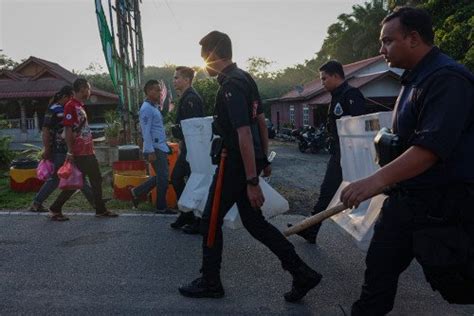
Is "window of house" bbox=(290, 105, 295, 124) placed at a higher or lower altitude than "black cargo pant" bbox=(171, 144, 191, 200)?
higher

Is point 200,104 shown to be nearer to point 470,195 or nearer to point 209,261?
point 209,261

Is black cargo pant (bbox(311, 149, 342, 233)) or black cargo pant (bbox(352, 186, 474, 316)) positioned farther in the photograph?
black cargo pant (bbox(311, 149, 342, 233))

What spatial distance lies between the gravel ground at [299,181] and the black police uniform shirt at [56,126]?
3.26 metres

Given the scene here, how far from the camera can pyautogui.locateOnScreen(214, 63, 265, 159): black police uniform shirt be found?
3.39 metres

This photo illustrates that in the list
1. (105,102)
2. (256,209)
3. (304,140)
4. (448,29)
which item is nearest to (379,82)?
(448,29)

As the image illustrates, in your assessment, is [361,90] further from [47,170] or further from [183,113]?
[47,170]

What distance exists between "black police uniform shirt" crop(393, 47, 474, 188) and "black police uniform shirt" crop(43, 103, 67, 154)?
5118 millimetres

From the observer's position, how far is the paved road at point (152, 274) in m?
3.56

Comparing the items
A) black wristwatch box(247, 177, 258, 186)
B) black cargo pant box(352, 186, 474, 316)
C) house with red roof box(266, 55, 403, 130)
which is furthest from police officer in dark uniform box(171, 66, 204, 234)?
house with red roof box(266, 55, 403, 130)

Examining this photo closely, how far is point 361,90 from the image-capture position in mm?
25781

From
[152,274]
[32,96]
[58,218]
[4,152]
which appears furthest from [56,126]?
[32,96]

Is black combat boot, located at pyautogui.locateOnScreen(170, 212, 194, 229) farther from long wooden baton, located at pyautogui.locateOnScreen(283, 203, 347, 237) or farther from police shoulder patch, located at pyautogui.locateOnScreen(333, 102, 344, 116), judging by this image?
long wooden baton, located at pyautogui.locateOnScreen(283, 203, 347, 237)

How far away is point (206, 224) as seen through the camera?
12.1ft

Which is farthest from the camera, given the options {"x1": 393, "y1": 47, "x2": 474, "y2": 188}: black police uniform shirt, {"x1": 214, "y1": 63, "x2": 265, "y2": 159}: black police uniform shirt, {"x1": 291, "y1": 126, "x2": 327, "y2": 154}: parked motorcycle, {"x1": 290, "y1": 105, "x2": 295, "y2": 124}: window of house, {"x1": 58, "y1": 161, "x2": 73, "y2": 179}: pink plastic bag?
{"x1": 290, "y1": 105, "x2": 295, "y2": 124}: window of house
